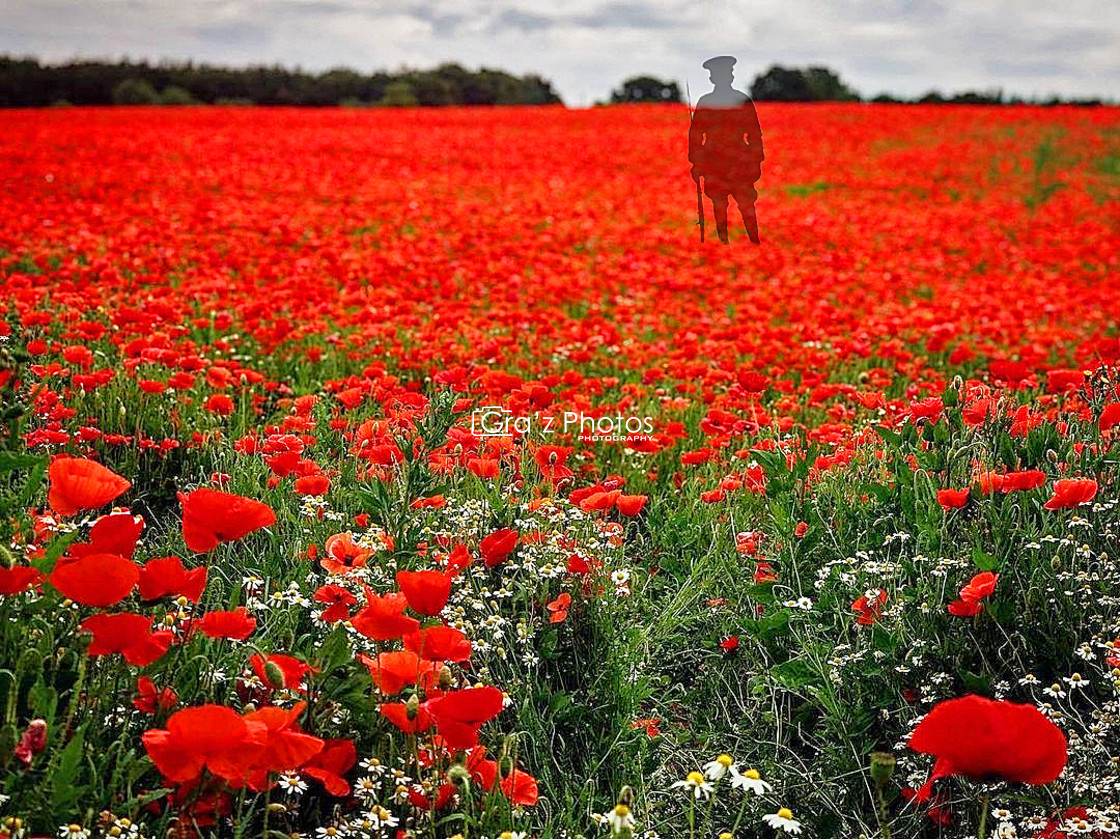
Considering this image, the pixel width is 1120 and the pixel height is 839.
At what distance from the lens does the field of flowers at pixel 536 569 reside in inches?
75.5

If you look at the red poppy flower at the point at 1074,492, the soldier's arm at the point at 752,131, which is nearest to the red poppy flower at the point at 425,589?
the red poppy flower at the point at 1074,492

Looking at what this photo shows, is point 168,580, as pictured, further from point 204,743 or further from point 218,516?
point 204,743

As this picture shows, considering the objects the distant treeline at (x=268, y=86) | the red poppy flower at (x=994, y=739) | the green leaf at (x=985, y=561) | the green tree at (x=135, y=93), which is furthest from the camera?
the green tree at (x=135, y=93)

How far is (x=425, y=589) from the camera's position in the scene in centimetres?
193

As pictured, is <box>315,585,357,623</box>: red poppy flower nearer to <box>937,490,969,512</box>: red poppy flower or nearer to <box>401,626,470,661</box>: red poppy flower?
<box>401,626,470,661</box>: red poppy flower

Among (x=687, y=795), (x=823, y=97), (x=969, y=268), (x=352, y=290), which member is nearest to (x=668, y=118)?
(x=823, y=97)

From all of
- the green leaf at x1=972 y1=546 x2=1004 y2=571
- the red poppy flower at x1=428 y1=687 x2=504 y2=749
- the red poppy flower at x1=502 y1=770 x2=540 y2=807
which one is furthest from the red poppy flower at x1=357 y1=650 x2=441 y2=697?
the green leaf at x1=972 y1=546 x2=1004 y2=571

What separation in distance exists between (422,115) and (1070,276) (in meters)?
13.7

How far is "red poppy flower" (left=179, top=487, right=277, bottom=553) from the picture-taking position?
76.9 inches

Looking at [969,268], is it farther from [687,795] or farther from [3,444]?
[3,444]

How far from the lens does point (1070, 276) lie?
895cm

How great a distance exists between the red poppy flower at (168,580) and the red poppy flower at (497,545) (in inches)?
28.2

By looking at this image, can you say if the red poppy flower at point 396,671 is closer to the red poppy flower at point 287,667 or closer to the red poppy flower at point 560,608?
the red poppy flower at point 287,667

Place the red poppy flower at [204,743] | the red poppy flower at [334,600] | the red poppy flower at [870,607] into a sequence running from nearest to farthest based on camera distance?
the red poppy flower at [204,743] < the red poppy flower at [334,600] < the red poppy flower at [870,607]
